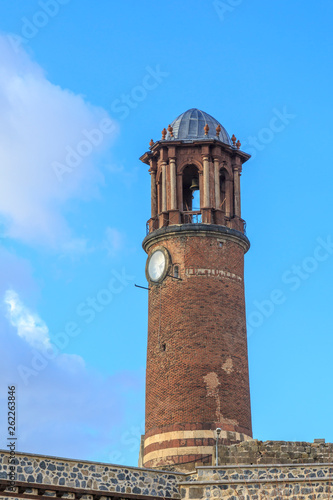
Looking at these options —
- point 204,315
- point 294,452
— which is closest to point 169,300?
point 204,315

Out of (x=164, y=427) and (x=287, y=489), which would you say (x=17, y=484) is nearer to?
(x=287, y=489)

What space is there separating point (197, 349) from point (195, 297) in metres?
2.27

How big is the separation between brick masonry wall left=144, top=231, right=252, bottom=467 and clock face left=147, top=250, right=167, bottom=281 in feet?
1.22

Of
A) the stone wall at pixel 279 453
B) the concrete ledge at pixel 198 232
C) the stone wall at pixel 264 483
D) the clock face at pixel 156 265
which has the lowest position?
the stone wall at pixel 264 483

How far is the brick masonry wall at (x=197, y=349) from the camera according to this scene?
4103 centimetres

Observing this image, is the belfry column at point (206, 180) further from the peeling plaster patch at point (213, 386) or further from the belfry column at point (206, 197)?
the peeling plaster patch at point (213, 386)

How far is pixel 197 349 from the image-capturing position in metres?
42.0

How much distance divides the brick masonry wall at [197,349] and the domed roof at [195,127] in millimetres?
4806

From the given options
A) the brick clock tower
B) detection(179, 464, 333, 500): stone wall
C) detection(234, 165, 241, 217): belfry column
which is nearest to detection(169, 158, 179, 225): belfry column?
the brick clock tower

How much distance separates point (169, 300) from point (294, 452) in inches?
357

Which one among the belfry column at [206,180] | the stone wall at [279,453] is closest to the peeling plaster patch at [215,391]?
the stone wall at [279,453]

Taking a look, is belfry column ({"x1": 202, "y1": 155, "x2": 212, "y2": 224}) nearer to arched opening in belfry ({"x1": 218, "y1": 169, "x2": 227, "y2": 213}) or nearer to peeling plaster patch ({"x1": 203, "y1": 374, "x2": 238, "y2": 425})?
arched opening in belfry ({"x1": 218, "y1": 169, "x2": 227, "y2": 213})

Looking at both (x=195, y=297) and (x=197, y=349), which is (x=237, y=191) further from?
(x=197, y=349)

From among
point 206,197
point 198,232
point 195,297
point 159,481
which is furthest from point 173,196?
point 159,481
